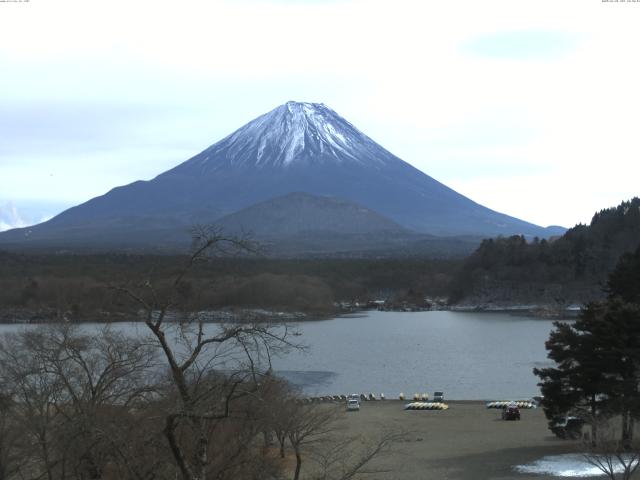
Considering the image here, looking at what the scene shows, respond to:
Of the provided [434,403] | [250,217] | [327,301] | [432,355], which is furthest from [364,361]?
[250,217]

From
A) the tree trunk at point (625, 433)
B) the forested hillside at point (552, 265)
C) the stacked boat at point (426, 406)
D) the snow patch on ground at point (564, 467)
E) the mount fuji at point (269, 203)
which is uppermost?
the mount fuji at point (269, 203)

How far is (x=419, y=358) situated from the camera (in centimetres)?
4281

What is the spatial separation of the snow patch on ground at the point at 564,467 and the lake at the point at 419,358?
815 cm

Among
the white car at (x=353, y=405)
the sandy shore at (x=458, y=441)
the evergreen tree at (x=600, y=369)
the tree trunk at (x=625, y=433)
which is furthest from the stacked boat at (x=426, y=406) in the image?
the tree trunk at (x=625, y=433)

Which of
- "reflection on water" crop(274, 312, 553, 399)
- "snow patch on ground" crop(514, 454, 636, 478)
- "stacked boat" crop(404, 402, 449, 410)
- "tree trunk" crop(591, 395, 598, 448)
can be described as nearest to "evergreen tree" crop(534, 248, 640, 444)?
"tree trunk" crop(591, 395, 598, 448)

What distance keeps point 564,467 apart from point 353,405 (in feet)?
37.0

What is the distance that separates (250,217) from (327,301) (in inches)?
3338

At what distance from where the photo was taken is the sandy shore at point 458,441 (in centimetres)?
1684

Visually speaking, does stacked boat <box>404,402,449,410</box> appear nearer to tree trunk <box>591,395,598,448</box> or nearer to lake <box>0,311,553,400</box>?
lake <box>0,311,553,400</box>

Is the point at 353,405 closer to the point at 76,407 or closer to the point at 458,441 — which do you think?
the point at 458,441

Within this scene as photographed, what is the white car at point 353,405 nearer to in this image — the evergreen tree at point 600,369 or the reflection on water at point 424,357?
the reflection on water at point 424,357

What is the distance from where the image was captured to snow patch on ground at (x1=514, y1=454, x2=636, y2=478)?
15.2 metres

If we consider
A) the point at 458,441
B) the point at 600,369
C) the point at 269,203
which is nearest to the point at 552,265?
the point at 458,441

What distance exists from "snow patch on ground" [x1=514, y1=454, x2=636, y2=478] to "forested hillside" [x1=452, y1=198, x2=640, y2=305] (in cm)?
6637
